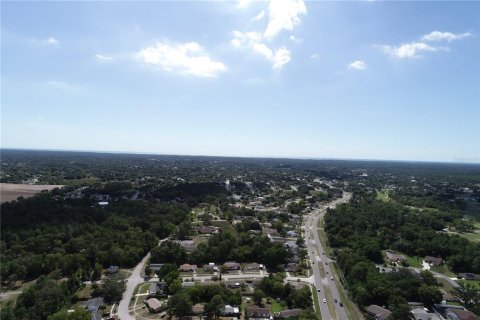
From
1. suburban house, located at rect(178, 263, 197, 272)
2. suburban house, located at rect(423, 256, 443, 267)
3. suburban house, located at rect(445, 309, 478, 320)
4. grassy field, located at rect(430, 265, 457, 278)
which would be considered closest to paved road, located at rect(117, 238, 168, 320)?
suburban house, located at rect(178, 263, 197, 272)

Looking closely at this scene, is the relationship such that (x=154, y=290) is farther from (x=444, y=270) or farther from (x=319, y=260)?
(x=444, y=270)

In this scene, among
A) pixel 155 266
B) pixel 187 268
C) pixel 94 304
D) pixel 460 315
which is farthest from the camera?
pixel 187 268

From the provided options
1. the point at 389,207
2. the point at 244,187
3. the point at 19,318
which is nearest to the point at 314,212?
the point at 389,207

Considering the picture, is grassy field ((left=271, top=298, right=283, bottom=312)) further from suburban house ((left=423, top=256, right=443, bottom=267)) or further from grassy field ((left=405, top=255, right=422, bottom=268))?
suburban house ((left=423, top=256, right=443, bottom=267))

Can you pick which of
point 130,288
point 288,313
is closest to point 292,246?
point 288,313

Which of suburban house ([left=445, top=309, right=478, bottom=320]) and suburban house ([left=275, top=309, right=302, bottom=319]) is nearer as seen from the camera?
suburban house ([left=275, top=309, right=302, bottom=319])

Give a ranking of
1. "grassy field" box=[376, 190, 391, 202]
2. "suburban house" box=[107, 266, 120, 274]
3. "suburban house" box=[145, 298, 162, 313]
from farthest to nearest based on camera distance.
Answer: "grassy field" box=[376, 190, 391, 202]
"suburban house" box=[107, 266, 120, 274]
"suburban house" box=[145, 298, 162, 313]
